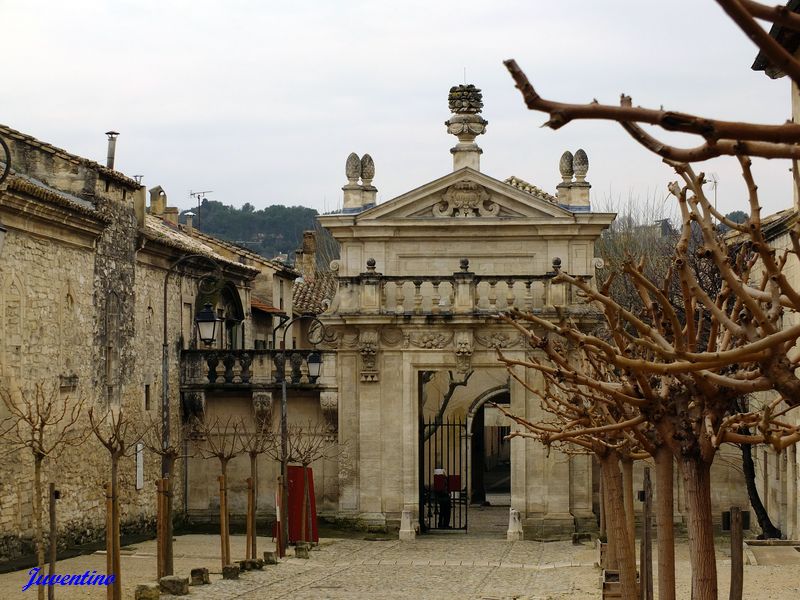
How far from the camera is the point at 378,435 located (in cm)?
3152

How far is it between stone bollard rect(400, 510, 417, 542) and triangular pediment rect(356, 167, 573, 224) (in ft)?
20.8

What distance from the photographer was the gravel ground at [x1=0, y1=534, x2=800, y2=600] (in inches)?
798

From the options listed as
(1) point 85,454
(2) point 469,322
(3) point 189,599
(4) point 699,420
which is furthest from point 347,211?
(4) point 699,420

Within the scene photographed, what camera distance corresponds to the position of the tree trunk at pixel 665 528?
1182 cm

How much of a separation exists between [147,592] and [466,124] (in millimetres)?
16867

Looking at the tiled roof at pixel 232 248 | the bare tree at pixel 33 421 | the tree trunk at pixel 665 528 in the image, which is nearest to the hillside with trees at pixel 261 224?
the tiled roof at pixel 232 248

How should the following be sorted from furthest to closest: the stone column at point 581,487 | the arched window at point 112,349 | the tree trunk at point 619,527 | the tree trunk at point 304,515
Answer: the stone column at point 581,487
the tree trunk at point 304,515
the arched window at point 112,349
the tree trunk at point 619,527

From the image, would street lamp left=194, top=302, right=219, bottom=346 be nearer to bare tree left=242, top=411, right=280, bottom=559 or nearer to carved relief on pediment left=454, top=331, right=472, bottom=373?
bare tree left=242, top=411, right=280, bottom=559

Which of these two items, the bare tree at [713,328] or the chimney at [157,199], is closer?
the bare tree at [713,328]

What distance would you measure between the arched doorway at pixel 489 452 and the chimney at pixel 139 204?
10.4 m

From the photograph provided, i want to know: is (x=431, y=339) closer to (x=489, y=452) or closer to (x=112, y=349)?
(x=112, y=349)

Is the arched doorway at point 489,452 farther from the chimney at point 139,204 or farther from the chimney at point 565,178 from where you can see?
the chimney at point 139,204

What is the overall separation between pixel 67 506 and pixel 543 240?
39.8ft

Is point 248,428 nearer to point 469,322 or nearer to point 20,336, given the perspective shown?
point 469,322
